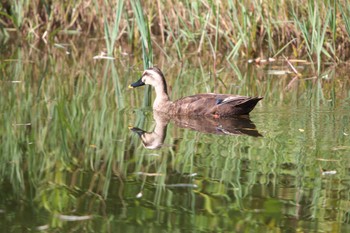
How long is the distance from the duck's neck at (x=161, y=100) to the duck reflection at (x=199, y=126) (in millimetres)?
145

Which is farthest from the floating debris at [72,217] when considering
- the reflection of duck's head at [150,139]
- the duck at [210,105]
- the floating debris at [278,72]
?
the floating debris at [278,72]

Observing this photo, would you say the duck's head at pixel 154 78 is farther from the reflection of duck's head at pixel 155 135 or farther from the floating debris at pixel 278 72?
the floating debris at pixel 278 72

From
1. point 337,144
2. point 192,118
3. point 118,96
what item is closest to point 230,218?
point 337,144

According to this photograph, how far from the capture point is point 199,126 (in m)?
9.62

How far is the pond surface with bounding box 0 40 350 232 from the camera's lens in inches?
243

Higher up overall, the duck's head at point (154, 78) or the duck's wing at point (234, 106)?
the duck's head at point (154, 78)

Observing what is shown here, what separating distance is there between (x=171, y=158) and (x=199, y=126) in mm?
1654

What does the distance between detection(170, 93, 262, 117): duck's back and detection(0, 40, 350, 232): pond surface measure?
131 mm

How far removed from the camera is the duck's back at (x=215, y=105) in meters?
9.78

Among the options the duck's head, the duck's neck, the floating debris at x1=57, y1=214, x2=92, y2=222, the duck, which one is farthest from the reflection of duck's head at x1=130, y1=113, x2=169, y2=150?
the floating debris at x1=57, y1=214, x2=92, y2=222

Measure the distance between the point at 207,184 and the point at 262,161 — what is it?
82cm

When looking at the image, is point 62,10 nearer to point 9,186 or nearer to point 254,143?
point 254,143

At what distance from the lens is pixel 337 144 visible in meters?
8.29

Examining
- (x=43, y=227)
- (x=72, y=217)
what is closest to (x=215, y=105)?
(x=72, y=217)
